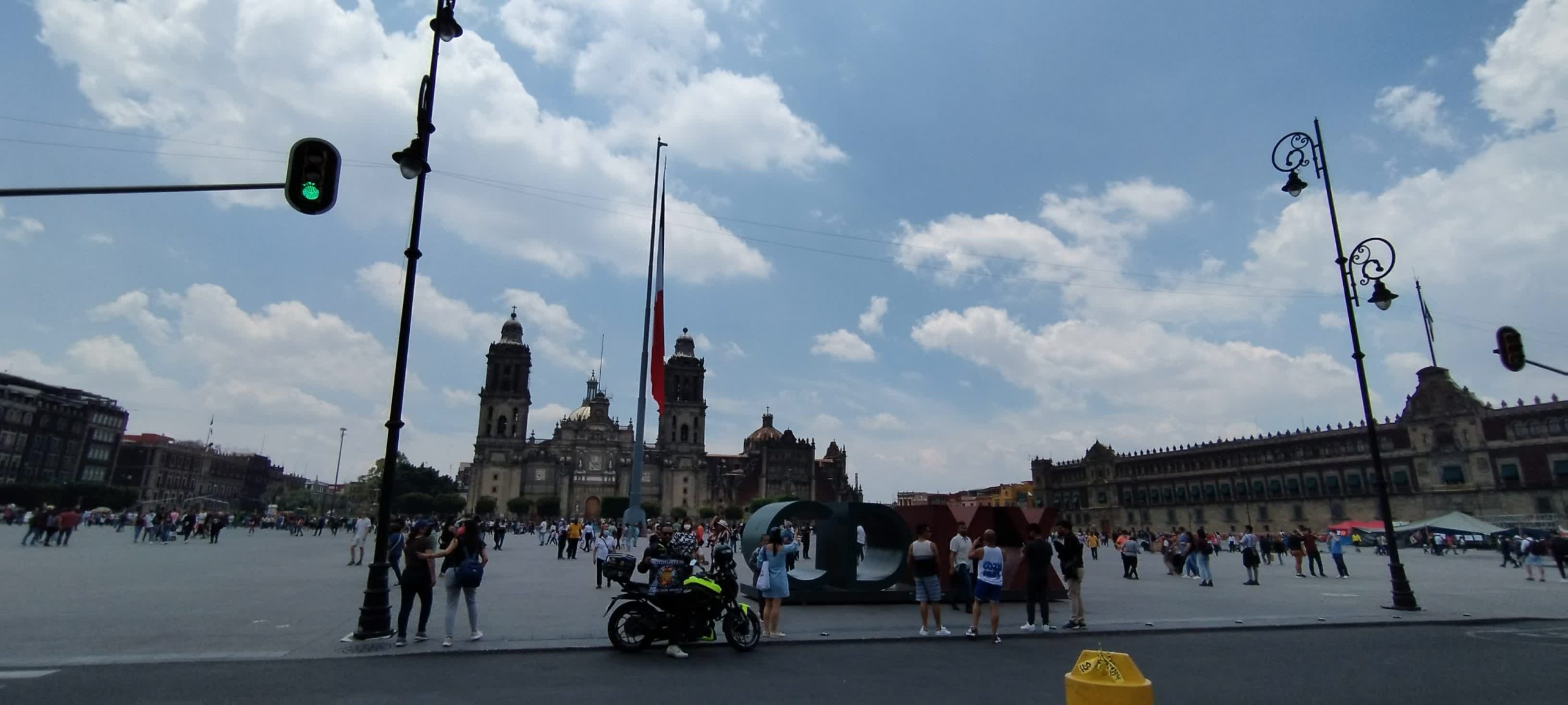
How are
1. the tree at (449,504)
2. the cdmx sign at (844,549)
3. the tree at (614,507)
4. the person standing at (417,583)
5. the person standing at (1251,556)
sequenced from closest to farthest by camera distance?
the person standing at (417,583), the cdmx sign at (844,549), the person standing at (1251,556), the tree at (449,504), the tree at (614,507)

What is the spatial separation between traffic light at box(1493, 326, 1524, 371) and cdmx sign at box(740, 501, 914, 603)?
36.4 feet

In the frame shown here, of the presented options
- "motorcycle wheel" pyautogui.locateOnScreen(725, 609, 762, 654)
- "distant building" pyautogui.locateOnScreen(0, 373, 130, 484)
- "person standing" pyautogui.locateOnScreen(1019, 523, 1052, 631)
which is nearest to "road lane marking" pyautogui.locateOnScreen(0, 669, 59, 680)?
"motorcycle wheel" pyautogui.locateOnScreen(725, 609, 762, 654)

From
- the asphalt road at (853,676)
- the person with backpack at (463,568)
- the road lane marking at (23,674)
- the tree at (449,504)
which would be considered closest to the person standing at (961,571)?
the asphalt road at (853,676)

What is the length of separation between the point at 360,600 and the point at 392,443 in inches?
221

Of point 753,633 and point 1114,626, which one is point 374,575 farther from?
point 1114,626

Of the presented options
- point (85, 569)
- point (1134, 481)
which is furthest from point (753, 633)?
point (1134, 481)

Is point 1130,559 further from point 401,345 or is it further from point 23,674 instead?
point 23,674

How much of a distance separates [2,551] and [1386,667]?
33.3m

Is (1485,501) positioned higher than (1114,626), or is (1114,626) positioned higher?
(1485,501)

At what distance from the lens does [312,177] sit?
25.8 feet

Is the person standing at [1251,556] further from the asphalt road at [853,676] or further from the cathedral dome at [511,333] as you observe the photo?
the cathedral dome at [511,333]

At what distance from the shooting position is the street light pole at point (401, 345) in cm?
905

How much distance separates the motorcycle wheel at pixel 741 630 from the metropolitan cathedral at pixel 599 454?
88.2m

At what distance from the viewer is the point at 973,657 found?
889 cm
